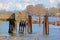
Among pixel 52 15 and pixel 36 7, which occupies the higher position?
pixel 36 7

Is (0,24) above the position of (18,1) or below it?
below

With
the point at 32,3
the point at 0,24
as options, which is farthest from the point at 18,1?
the point at 0,24

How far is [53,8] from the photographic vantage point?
5.38ft

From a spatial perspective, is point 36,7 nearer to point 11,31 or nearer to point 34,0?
point 34,0

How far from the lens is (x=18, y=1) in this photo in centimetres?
165

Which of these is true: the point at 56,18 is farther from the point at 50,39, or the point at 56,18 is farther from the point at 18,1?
the point at 18,1

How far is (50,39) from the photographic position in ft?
5.25

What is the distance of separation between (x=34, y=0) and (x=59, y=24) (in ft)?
1.44

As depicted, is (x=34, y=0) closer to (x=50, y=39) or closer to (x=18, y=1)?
(x=18, y=1)

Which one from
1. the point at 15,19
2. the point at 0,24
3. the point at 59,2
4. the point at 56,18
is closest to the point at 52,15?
the point at 56,18

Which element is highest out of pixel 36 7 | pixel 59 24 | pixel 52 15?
pixel 36 7

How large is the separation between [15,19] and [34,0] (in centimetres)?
34

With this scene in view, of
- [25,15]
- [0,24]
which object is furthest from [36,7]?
[0,24]

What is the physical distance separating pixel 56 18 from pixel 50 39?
272mm
